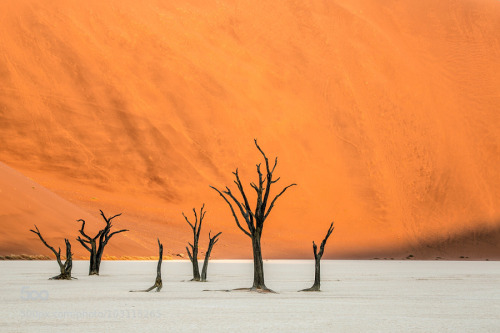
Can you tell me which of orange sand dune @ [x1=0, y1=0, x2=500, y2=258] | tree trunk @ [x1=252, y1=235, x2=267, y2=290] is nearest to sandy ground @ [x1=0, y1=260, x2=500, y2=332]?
tree trunk @ [x1=252, y1=235, x2=267, y2=290]

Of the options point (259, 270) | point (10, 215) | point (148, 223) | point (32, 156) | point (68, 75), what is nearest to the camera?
point (259, 270)

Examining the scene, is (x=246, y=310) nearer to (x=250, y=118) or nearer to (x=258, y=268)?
(x=258, y=268)

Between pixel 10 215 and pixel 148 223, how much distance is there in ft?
53.5

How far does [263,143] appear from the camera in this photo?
75625 millimetres

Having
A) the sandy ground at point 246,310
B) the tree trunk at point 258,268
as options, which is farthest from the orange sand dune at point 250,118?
the sandy ground at point 246,310

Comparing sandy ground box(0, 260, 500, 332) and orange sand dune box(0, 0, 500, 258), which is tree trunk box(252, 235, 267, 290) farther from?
orange sand dune box(0, 0, 500, 258)

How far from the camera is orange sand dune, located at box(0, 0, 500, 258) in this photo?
7000cm

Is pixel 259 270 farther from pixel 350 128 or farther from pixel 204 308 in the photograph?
pixel 350 128

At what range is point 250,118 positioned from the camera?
7694cm

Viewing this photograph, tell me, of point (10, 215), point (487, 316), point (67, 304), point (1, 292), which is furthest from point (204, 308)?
point (10, 215)

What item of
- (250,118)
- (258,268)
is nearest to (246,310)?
(258,268)

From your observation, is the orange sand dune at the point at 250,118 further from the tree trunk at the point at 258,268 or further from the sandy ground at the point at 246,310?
the sandy ground at the point at 246,310

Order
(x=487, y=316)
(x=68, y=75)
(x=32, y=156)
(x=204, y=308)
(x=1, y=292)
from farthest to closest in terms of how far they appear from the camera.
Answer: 1. (x=68, y=75)
2. (x=32, y=156)
3. (x=1, y=292)
4. (x=204, y=308)
5. (x=487, y=316)

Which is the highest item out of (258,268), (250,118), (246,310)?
(250,118)
